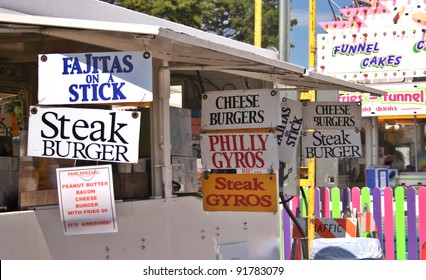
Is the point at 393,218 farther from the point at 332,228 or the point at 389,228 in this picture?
the point at 332,228

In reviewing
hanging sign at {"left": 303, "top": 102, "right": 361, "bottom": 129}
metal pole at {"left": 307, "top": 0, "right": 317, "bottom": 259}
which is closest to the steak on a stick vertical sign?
hanging sign at {"left": 303, "top": 102, "right": 361, "bottom": 129}

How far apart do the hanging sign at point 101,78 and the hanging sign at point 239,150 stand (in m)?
2.11

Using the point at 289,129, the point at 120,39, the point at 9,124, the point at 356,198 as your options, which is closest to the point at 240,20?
the point at 356,198

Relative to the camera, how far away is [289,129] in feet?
26.8

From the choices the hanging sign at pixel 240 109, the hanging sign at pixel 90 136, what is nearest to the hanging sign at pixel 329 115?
the hanging sign at pixel 240 109

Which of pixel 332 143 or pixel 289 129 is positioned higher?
pixel 289 129

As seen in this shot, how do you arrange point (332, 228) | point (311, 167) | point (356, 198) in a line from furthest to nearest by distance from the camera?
point (356, 198) → point (332, 228) → point (311, 167)

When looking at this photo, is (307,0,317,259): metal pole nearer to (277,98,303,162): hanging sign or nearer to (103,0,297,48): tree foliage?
(277,98,303,162): hanging sign

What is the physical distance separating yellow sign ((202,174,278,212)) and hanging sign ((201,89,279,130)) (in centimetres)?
47

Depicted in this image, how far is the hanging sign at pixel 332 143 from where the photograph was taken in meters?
8.60

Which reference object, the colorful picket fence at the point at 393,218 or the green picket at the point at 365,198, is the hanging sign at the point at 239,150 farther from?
the green picket at the point at 365,198

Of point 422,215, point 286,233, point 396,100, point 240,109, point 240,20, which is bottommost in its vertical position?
point 286,233

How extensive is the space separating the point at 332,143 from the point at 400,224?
280 centimetres
